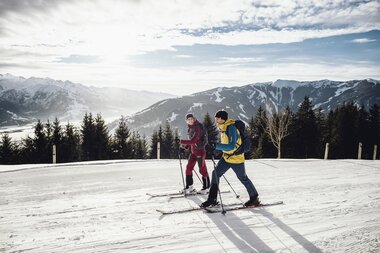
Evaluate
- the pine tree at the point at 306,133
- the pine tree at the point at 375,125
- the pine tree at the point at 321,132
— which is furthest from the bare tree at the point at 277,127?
the pine tree at the point at 375,125

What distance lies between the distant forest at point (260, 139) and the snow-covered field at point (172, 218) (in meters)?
32.4

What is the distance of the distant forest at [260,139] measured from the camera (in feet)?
134

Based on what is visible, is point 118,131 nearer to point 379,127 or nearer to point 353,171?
point 353,171

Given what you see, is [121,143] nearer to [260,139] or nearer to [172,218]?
[260,139]

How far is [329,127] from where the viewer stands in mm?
46156

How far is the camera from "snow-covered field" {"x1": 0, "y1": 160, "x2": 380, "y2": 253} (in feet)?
14.7

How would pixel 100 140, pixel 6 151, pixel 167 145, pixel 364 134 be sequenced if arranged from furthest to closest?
pixel 167 145, pixel 364 134, pixel 100 140, pixel 6 151

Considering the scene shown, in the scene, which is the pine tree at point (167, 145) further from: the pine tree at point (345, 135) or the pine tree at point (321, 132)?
the pine tree at point (345, 135)

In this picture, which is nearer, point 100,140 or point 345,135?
point 345,135

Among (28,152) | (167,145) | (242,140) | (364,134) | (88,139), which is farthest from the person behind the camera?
(167,145)

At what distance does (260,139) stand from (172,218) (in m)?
38.1

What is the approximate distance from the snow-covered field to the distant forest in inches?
1276

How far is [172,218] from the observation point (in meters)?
5.64

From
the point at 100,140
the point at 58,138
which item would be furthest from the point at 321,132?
the point at 58,138
